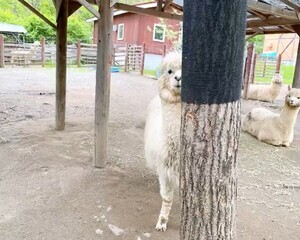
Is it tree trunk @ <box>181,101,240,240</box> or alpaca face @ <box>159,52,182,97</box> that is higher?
alpaca face @ <box>159,52,182,97</box>

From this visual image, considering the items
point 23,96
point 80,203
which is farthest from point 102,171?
point 23,96

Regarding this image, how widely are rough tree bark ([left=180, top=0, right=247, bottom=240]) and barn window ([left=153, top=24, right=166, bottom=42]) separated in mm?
21040

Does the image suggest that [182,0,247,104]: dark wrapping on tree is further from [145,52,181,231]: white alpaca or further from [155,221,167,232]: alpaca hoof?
[155,221,167,232]: alpaca hoof

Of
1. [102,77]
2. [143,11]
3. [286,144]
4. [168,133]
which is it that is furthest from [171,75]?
[143,11]

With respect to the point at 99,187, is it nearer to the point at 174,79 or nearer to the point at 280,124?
the point at 174,79

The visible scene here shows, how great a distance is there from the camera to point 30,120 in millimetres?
6066

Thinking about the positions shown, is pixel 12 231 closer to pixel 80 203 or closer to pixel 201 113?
pixel 80 203

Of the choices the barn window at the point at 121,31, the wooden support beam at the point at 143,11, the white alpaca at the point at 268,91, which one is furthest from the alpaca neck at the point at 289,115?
the barn window at the point at 121,31

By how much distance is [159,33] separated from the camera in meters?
21.8

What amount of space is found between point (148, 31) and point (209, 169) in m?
20.9

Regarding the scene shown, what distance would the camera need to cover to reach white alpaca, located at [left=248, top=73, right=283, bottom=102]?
10.1m

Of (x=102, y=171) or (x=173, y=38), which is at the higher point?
(x=173, y=38)

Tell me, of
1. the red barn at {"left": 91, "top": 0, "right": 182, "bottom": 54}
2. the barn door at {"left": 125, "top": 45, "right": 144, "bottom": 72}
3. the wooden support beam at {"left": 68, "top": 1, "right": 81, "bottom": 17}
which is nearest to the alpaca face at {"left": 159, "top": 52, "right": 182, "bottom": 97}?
the wooden support beam at {"left": 68, "top": 1, "right": 81, "bottom": 17}

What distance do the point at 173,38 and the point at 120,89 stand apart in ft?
41.8
